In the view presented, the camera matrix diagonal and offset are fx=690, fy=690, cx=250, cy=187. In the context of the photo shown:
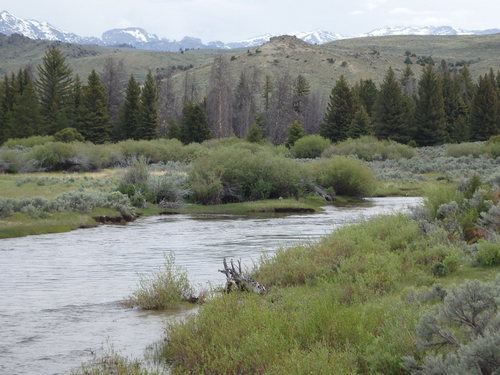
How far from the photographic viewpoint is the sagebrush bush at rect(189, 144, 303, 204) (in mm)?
43775

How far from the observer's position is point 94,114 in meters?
79.9

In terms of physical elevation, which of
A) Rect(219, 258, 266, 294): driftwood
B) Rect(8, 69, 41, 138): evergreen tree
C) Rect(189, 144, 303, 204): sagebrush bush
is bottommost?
Rect(189, 144, 303, 204): sagebrush bush

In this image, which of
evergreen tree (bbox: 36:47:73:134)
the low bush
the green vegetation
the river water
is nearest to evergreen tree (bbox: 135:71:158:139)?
evergreen tree (bbox: 36:47:73:134)

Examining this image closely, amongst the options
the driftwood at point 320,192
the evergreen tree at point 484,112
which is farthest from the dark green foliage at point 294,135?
the driftwood at point 320,192

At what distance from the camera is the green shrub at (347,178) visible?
4891cm

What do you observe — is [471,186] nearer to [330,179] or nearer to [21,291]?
[21,291]

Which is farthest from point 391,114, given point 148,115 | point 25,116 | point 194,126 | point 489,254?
point 489,254

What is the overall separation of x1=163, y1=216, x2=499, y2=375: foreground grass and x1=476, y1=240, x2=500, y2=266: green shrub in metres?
0.33

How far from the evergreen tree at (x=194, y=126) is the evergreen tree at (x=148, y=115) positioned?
364cm

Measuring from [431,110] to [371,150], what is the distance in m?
14.9

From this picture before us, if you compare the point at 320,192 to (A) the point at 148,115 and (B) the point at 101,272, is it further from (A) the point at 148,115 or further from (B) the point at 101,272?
(A) the point at 148,115

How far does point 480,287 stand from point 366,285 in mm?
6138

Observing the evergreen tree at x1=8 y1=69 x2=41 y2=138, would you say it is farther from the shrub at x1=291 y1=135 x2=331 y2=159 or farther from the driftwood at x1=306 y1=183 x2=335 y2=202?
the driftwood at x1=306 y1=183 x2=335 y2=202

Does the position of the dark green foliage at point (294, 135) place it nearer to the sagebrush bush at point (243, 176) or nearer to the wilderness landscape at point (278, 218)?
the wilderness landscape at point (278, 218)
